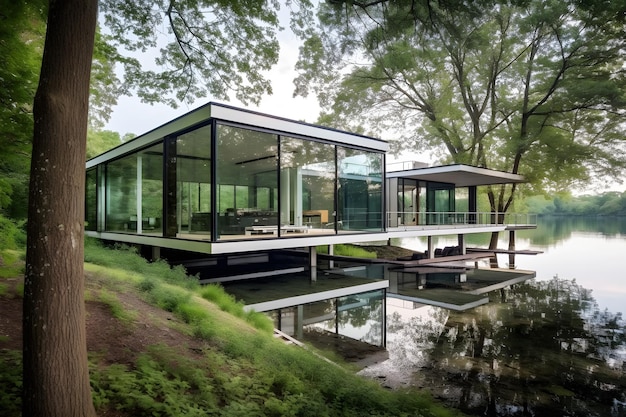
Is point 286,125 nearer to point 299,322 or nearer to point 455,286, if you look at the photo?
point 299,322

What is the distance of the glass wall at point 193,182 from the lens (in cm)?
941

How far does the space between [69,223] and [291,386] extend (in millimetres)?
2667

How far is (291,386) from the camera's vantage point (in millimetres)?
3877

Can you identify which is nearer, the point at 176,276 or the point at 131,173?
the point at 176,276

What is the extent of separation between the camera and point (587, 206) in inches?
3059

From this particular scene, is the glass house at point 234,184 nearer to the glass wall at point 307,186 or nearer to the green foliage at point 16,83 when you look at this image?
the glass wall at point 307,186

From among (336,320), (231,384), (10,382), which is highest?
(10,382)

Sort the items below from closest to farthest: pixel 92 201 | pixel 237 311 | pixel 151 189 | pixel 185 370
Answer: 1. pixel 185 370
2. pixel 237 311
3. pixel 151 189
4. pixel 92 201

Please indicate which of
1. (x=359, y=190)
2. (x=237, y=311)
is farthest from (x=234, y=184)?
(x=237, y=311)

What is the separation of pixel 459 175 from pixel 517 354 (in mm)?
14461

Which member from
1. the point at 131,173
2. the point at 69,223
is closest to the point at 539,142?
the point at 131,173

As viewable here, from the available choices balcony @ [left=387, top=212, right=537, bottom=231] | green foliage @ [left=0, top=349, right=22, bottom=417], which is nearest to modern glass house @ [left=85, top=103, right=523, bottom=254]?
balcony @ [left=387, top=212, right=537, bottom=231]

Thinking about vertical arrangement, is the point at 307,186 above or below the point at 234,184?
below

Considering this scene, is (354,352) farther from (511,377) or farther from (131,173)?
(131,173)
